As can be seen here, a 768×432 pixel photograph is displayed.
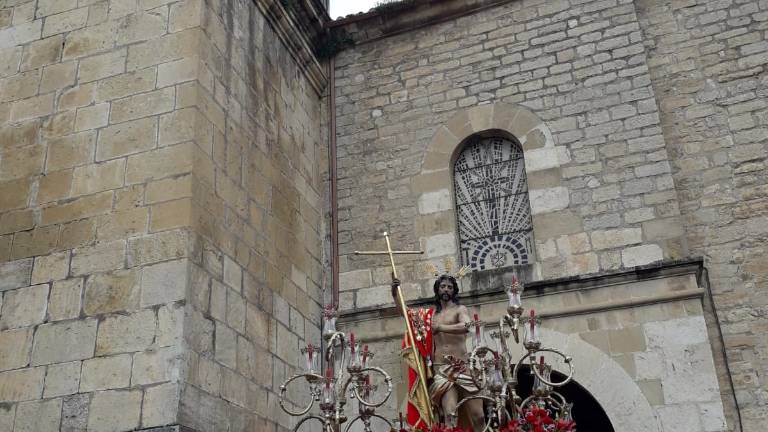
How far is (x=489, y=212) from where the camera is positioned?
7512mm

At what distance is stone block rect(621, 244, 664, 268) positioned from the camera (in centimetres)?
655

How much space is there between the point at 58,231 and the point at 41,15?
2.19 metres

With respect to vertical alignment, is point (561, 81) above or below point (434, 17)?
below

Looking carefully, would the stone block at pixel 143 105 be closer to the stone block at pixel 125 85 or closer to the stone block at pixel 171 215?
the stone block at pixel 125 85

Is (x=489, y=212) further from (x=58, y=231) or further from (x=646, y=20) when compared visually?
(x=58, y=231)

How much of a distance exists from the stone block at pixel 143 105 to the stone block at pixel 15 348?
174 centimetres

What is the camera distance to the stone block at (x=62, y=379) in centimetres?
517

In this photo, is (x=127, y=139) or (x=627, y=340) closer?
(x=127, y=139)

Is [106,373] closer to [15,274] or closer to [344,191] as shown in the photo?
[15,274]

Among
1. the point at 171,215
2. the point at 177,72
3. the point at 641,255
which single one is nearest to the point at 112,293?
the point at 171,215

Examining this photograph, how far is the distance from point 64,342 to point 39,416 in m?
0.51

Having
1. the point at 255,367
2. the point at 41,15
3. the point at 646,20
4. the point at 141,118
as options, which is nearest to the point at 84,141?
the point at 141,118

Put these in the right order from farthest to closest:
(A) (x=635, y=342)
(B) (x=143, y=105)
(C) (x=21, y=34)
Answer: (C) (x=21, y=34) → (A) (x=635, y=342) → (B) (x=143, y=105)

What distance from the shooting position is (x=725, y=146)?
6.98 metres
